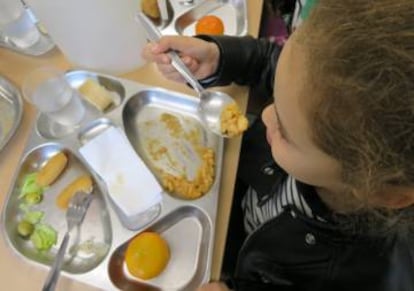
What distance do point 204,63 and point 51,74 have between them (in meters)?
0.22

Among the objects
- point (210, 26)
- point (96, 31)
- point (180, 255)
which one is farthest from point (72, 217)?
point (210, 26)

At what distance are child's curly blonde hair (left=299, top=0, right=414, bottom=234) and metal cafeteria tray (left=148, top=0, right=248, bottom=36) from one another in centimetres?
37

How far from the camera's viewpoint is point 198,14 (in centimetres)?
75

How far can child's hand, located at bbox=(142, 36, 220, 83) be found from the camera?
2.07 ft

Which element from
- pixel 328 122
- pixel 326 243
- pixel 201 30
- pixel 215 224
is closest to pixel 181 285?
pixel 215 224

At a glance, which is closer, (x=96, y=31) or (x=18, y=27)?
(x=96, y=31)

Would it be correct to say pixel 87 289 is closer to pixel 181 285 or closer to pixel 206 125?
pixel 181 285

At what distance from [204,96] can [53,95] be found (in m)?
0.22

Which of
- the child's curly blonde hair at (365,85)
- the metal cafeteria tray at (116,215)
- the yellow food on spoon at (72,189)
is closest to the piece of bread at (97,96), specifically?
the metal cafeteria tray at (116,215)

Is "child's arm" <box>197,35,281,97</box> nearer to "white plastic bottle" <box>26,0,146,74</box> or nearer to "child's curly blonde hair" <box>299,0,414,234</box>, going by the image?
"white plastic bottle" <box>26,0,146,74</box>

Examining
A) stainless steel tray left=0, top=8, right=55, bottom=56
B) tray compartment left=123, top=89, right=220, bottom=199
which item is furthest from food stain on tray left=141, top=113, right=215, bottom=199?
stainless steel tray left=0, top=8, right=55, bottom=56

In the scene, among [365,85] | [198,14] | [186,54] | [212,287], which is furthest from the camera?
[198,14]

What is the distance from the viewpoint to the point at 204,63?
0.66m

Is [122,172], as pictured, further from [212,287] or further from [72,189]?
[212,287]
